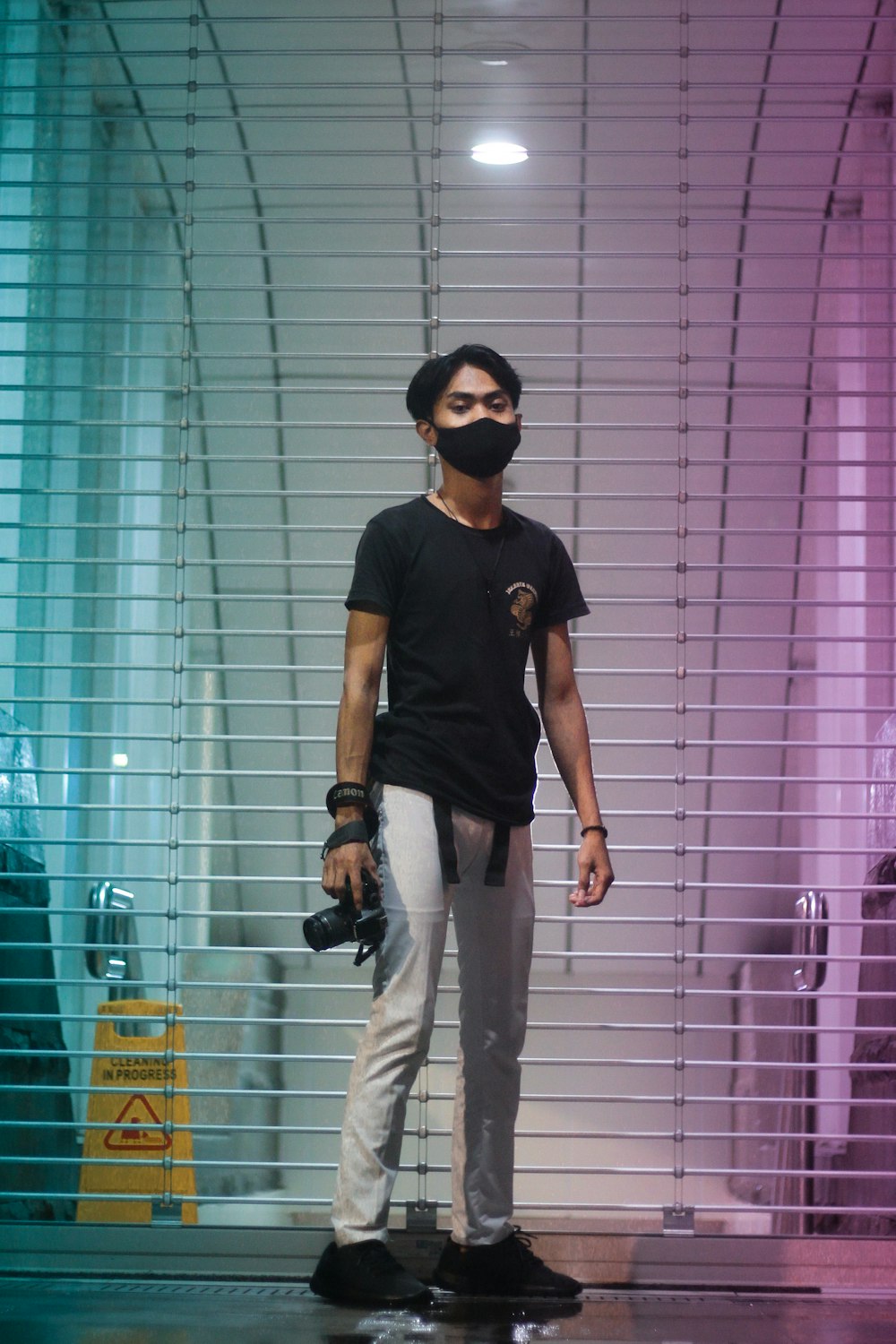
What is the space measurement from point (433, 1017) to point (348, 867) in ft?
1.27

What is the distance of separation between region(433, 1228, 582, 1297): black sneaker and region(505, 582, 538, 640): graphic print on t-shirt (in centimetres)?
126

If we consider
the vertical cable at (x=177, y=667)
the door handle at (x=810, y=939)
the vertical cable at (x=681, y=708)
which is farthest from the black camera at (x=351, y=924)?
the door handle at (x=810, y=939)

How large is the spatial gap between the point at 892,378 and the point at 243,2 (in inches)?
99.2

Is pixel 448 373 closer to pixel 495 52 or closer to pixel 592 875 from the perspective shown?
pixel 592 875

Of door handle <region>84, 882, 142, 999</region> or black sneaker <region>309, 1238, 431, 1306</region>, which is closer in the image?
black sneaker <region>309, 1238, 431, 1306</region>

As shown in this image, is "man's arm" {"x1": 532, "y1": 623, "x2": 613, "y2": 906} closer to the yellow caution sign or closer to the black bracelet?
the black bracelet

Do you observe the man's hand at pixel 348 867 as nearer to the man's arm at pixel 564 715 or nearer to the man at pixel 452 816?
the man at pixel 452 816

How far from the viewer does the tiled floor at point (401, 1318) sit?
105 inches

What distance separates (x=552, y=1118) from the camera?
5766mm

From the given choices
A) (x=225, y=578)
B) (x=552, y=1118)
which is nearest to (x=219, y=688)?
(x=225, y=578)

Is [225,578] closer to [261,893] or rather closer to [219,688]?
[219,688]

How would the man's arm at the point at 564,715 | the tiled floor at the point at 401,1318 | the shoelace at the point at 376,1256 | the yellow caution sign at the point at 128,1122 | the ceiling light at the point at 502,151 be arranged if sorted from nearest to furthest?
the tiled floor at the point at 401,1318 < the shoelace at the point at 376,1256 < the man's arm at the point at 564,715 < the ceiling light at the point at 502,151 < the yellow caution sign at the point at 128,1122

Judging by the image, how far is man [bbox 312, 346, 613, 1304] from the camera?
2.80m

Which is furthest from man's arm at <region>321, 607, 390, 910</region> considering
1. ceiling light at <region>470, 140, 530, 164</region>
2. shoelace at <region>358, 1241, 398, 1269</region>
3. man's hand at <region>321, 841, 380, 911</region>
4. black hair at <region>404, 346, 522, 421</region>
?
ceiling light at <region>470, 140, 530, 164</region>
